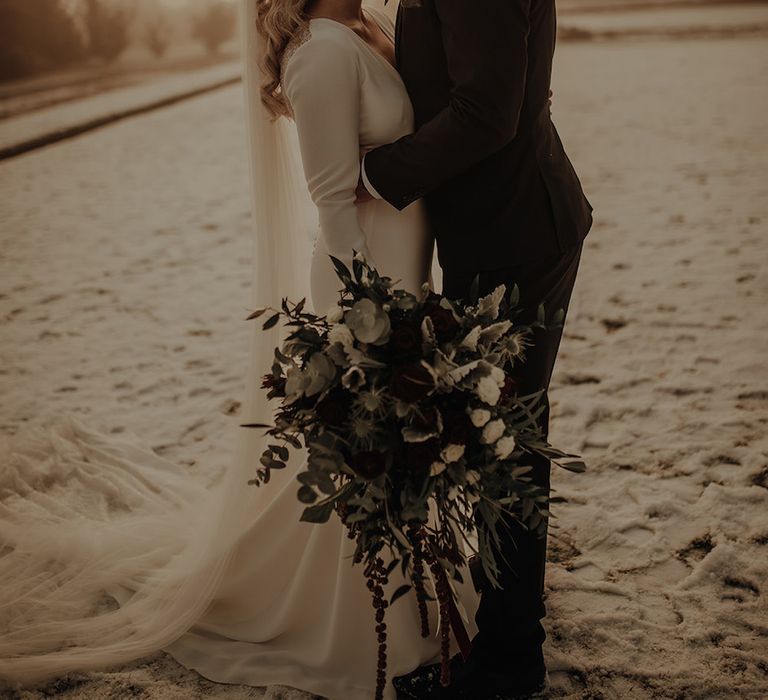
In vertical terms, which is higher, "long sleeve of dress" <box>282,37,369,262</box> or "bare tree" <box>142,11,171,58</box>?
"bare tree" <box>142,11,171,58</box>

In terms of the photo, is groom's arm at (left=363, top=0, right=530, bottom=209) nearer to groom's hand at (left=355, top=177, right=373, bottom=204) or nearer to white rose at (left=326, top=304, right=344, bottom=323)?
Result: groom's hand at (left=355, top=177, right=373, bottom=204)

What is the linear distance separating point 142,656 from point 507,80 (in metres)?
2.05

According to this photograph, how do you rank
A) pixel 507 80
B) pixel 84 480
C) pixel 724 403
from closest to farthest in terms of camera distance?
A: 1. pixel 507 80
2. pixel 84 480
3. pixel 724 403

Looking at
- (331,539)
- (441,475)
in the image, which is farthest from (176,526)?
(441,475)

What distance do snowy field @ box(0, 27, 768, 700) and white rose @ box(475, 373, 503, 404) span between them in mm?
1230

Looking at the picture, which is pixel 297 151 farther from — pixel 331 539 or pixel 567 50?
pixel 567 50

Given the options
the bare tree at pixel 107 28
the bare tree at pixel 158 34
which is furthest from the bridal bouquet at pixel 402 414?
the bare tree at pixel 158 34

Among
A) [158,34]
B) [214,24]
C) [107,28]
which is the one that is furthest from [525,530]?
[214,24]

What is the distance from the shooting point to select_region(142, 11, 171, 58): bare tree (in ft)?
69.1

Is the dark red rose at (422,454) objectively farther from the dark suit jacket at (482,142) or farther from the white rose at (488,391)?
the dark suit jacket at (482,142)

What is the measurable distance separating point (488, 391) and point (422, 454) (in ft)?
0.62

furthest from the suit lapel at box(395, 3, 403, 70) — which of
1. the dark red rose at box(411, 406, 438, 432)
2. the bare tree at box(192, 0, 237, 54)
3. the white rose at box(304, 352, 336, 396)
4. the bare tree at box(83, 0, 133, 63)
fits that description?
the bare tree at box(192, 0, 237, 54)

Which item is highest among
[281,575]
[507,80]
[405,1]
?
[405,1]

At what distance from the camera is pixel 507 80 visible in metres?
1.91
